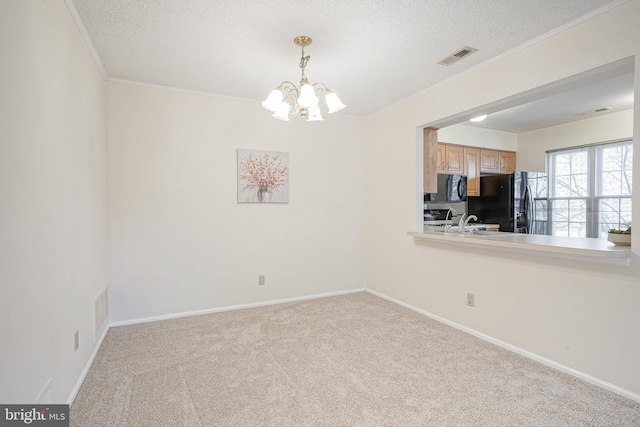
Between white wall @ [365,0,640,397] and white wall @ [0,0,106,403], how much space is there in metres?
3.15

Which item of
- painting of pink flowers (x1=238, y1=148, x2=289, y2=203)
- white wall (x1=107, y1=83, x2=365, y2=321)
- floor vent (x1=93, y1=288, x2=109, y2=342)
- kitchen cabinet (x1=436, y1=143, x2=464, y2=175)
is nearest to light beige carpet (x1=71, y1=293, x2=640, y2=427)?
floor vent (x1=93, y1=288, x2=109, y2=342)

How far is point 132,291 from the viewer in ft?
11.0

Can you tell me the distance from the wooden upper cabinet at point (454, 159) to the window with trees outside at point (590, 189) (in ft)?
4.91

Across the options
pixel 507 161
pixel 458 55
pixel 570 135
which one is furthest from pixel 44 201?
pixel 570 135

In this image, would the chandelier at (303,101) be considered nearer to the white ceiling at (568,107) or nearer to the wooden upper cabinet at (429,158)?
the wooden upper cabinet at (429,158)

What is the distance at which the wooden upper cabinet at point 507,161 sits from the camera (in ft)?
18.5

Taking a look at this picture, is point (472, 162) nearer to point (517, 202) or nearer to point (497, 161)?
point (497, 161)

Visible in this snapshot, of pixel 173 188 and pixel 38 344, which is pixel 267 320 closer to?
pixel 173 188

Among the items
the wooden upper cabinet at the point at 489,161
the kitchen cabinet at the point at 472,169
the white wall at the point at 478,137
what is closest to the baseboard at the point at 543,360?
the kitchen cabinet at the point at 472,169

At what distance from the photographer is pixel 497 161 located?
5578 mm

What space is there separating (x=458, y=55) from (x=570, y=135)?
11.5ft

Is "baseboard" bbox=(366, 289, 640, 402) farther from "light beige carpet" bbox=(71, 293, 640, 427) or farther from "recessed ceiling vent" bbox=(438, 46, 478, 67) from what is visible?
"recessed ceiling vent" bbox=(438, 46, 478, 67)

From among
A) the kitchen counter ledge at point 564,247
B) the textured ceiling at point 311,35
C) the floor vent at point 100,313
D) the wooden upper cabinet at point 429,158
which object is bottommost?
the floor vent at point 100,313

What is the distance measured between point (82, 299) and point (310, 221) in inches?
101
